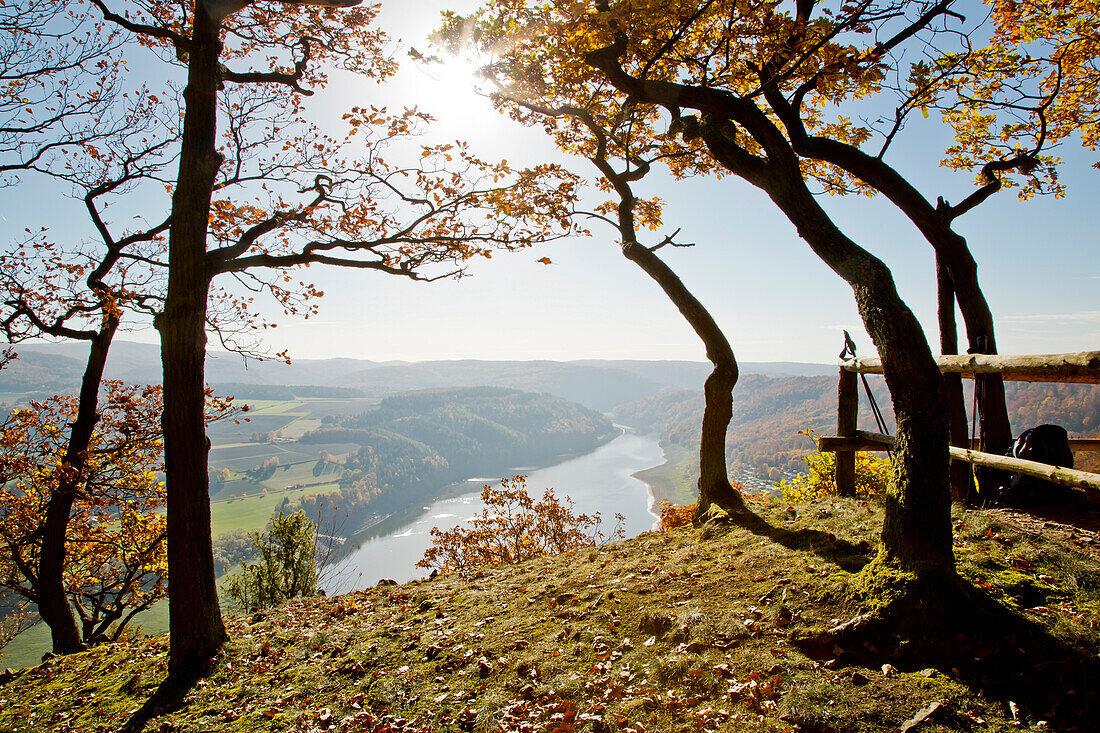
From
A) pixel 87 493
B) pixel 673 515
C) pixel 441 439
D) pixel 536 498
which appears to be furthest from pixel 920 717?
pixel 441 439

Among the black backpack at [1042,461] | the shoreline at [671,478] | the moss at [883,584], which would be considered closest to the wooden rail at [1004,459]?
the black backpack at [1042,461]

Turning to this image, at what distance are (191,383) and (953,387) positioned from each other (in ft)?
27.1

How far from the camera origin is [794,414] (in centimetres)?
8838

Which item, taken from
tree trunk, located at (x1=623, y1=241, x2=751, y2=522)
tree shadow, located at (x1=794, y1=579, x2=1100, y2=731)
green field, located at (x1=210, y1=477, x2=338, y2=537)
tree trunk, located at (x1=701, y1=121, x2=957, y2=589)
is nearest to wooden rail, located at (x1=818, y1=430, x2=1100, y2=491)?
tree trunk, located at (x1=701, y1=121, x2=957, y2=589)

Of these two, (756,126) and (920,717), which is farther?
(756,126)

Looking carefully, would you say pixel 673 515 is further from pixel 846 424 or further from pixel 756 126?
pixel 756 126

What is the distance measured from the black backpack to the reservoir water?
44284 mm

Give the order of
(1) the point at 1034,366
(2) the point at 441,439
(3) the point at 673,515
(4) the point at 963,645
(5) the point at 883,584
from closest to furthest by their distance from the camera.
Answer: (4) the point at 963,645
(5) the point at 883,584
(1) the point at 1034,366
(3) the point at 673,515
(2) the point at 441,439

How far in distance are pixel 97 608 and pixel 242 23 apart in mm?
12548

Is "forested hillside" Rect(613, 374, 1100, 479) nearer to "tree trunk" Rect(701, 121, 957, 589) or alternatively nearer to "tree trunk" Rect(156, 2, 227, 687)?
"tree trunk" Rect(701, 121, 957, 589)

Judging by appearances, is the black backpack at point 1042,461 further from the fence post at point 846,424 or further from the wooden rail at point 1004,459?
the fence post at point 846,424

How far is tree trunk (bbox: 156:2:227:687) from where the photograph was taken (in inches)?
192

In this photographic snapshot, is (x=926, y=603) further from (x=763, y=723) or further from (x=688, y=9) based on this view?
(x=688, y=9)

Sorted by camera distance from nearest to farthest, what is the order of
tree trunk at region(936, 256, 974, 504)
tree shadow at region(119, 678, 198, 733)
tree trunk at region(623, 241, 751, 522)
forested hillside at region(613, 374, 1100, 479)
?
tree shadow at region(119, 678, 198, 733)
tree trunk at region(936, 256, 974, 504)
tree trunk at region(623, 241, 751, 522)
forested hillside at region(613, 374, 1100, 479)
